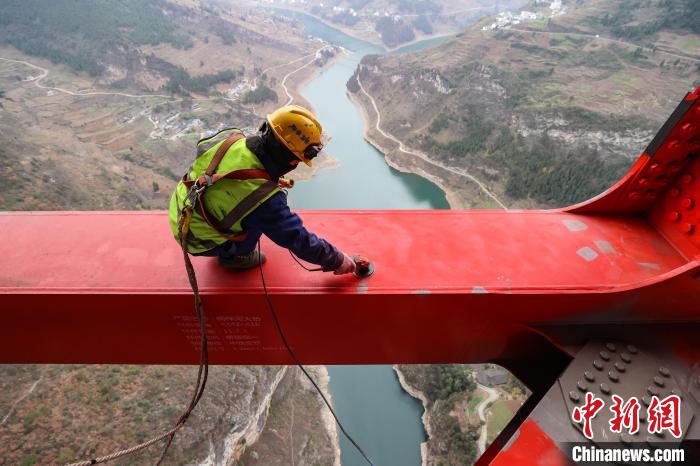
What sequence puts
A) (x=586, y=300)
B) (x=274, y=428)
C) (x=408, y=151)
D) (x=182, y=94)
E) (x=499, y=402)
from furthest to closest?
(x=182, y=94), (x=408, y=151), (x=499, y=402), (x=274, y=428), (x=586, y=300)

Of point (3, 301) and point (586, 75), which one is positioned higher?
point (586, 75)

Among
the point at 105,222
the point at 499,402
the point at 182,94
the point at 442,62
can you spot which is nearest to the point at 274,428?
the point at 499,402

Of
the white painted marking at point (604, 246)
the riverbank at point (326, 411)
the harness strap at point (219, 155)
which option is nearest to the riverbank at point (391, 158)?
the riverbank at point (326, 411)

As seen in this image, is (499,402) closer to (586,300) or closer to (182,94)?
(586,300)

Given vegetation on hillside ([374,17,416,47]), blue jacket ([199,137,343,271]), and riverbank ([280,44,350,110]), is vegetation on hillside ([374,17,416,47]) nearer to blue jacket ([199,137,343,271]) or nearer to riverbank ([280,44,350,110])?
riverbank ([280,44,350,110])

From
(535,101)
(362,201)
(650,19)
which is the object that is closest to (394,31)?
(650,19)

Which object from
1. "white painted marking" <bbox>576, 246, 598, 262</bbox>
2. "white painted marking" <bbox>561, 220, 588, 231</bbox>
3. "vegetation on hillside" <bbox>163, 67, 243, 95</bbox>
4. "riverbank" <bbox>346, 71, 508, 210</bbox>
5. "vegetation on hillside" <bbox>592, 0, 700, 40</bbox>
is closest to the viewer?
"white painted marking" <bbox>576, 246, 598, 262</bbox>

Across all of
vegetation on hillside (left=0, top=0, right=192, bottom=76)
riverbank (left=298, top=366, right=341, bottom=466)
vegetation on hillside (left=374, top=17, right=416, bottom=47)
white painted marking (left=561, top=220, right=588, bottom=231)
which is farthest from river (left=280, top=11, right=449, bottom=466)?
vegetation on hillside (left=0, top=0, right=192, bottom=76)

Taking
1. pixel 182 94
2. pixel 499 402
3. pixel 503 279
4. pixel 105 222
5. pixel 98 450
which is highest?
pixel 503 279

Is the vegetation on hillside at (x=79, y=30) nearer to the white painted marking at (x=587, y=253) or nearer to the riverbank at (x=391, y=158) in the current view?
the riverbank at (x=391, y=158)
